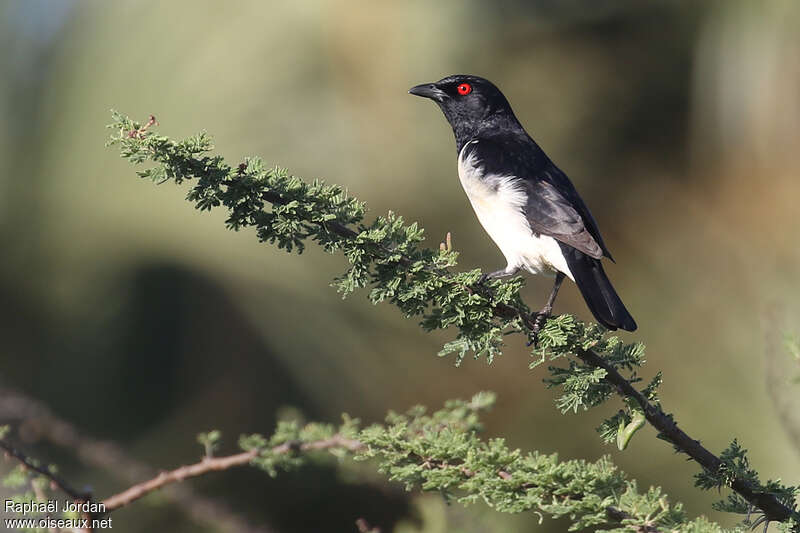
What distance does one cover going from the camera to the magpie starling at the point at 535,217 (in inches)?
126

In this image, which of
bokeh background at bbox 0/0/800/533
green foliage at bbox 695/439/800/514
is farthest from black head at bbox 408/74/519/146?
green foliage at bbox 695/439/800/514

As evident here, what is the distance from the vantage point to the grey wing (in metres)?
3.26

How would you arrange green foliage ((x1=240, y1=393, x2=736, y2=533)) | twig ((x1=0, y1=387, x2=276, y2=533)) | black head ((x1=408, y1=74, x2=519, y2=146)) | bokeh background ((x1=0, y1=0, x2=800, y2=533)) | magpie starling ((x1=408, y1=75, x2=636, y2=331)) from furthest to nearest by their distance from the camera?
1. bokeh background ((x1=0, y1=0, x2=800, y2=533))
2. black head ((x1=408, y1=74, x2=519, y2=146))
3. magpie starling ((x1=408, y1=75, x2=636, y2=331))
4. twig ((x1=0, y1=387, x2=276, y2=533))
5. green foliage ((x1=240, y1=393, x2=736, y2=533))

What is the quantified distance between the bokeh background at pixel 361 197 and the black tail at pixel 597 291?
7.31ft

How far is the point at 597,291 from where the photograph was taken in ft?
10.2

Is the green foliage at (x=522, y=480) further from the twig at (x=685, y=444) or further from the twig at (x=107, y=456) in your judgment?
the twig at (x=107, y=456)

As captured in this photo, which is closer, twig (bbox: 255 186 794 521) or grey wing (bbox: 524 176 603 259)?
twig (bbox: 255 186 794 521)

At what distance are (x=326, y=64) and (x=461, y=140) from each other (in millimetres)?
1904

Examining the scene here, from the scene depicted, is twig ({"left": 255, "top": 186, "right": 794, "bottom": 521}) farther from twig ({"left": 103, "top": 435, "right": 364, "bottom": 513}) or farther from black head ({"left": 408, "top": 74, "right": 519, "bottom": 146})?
black head ({"left": 408, "top": 74, "right": 519, "bottom": 146})

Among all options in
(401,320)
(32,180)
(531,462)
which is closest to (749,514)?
(531,462)

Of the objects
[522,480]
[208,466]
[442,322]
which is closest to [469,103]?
[442,322]

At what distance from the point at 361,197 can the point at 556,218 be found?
2575 mm

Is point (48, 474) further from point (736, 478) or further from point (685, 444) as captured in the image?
point (736, 478)

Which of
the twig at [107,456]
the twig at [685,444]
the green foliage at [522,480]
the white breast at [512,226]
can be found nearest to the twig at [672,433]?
the twig at [685,444]
